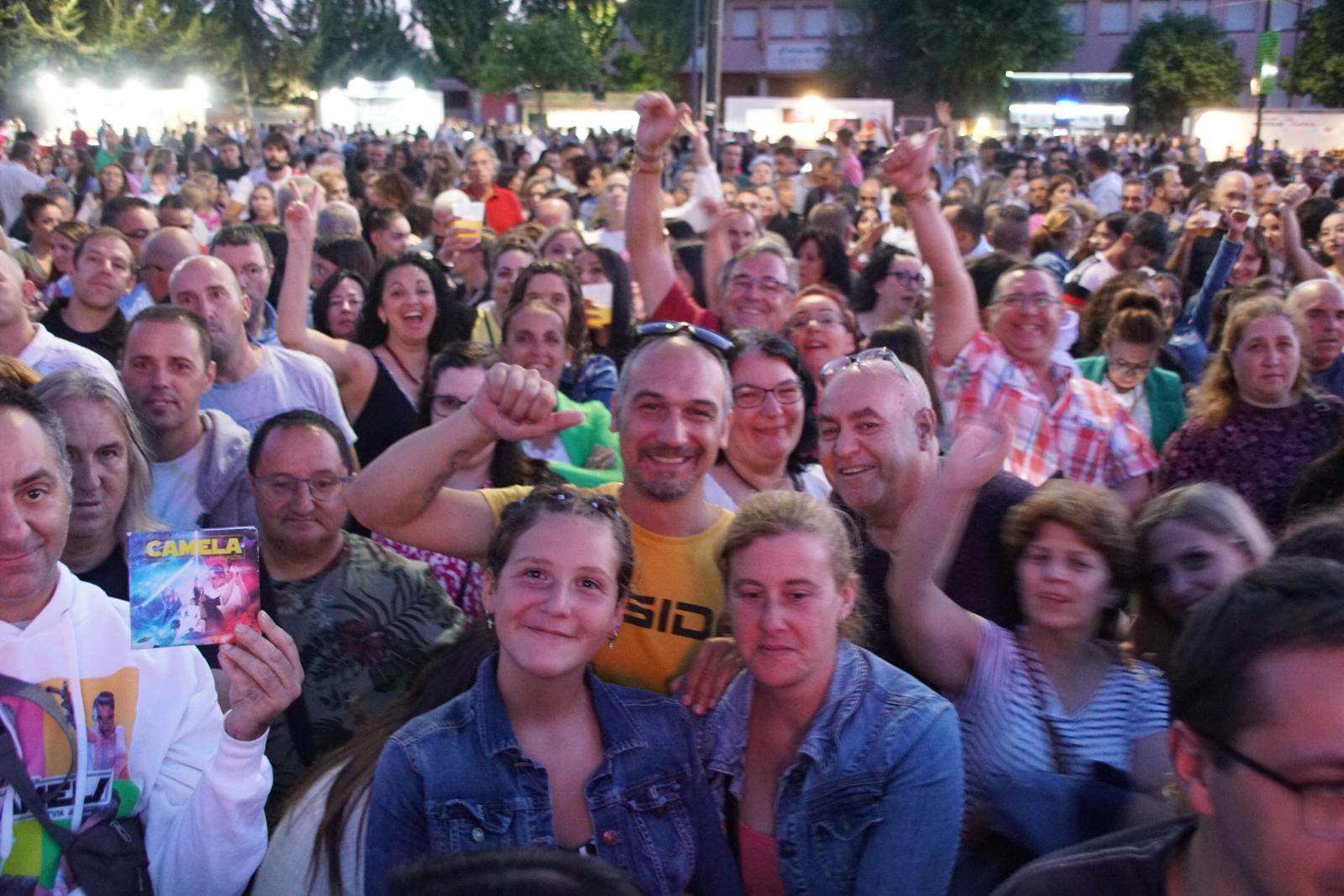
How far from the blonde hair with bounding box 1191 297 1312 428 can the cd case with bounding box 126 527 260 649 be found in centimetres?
367

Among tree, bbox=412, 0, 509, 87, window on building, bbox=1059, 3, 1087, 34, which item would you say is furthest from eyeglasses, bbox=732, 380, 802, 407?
window on building, bbox=1059, 3, 1087, 34

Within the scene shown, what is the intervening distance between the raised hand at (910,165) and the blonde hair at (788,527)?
229 centimetres

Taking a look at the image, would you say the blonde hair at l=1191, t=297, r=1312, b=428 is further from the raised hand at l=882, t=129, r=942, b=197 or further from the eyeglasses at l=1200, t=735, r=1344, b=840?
the eyeglasses at l=1200, t=735, r=1344, b=840

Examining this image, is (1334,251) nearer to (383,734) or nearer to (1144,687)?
(1144,687)

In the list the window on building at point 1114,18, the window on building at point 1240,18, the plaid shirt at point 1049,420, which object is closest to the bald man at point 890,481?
the plaid shirt at point 1049,420

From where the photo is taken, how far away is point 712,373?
10.2 ft

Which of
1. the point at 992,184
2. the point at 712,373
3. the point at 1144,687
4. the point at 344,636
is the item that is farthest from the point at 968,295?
the point at 992,184

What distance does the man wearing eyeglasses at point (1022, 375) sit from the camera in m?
4.59

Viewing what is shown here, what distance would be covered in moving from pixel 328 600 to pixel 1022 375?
110 inches

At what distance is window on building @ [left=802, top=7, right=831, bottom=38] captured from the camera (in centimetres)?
6181

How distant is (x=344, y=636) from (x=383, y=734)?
0.62 meters

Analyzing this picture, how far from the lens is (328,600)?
3.28m

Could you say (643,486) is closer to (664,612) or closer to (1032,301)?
(664,612)

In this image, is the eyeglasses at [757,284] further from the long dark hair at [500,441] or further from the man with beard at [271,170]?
the man with beard at [271,170]
